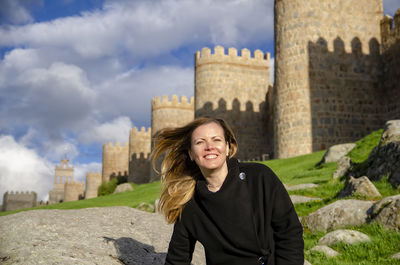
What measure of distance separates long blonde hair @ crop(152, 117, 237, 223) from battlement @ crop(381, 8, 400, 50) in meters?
19.5

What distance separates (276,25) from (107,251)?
63.2ft

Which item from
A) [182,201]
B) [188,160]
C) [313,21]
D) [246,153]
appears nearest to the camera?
[182,201]

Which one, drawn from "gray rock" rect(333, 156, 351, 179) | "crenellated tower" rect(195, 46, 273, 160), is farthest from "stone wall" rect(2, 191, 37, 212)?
"gray rock" rect(333, 156, 351, 179)

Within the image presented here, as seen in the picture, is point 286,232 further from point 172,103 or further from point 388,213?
point 172,103

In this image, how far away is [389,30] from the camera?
808 inches

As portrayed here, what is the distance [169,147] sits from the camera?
130 inches

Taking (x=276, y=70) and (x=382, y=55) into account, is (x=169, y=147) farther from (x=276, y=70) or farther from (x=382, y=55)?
(x=382, y=55)

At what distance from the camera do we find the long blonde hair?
9.87 ft

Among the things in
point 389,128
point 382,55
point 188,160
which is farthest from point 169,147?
point 382,55

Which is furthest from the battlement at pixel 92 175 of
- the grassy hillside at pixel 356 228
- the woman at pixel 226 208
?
the woman at pixel 226 208

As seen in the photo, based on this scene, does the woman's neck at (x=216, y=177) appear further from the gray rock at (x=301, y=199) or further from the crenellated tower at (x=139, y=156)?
the crenellated tower at (x=139, y=156)

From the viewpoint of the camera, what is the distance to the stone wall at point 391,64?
19.5 meters

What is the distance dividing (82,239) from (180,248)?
1035 mm

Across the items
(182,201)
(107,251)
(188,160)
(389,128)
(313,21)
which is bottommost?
(107,251)
